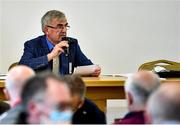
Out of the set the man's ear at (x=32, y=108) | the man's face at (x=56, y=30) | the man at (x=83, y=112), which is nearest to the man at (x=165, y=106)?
the man's ear at (x=32, y=108)

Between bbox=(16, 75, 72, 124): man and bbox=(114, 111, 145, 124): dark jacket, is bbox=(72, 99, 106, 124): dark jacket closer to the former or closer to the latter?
bbox=(114, 111, 145, 124): dark jacket

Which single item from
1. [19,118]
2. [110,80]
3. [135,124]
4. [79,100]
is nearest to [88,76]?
[110,80]

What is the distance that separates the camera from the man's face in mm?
3977

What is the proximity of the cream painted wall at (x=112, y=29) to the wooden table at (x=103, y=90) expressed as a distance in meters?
2.40

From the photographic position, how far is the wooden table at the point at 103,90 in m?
3.22

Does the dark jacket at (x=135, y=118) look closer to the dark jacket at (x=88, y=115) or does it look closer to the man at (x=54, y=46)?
the dark jacket at (x=88, y=115)

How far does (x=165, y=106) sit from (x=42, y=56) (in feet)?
8.04

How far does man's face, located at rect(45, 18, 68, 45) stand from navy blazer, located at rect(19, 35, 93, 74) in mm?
86

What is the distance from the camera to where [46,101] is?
1.44m

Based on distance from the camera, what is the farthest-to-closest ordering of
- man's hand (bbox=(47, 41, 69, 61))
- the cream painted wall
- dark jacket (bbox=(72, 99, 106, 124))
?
the cream painted wall → man's hand (bbox=(47, 41, 69, 61)) → dark jacket (bbox=(72, 99, 106, 124))

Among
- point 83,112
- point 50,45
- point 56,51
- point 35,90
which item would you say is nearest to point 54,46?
point 50,45

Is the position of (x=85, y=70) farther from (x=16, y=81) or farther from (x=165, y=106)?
(x=165, y=106)

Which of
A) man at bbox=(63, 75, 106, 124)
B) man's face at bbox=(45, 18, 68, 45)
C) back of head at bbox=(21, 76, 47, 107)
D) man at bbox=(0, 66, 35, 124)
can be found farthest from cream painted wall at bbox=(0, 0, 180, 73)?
back of head at bbox=(21, 76, 47, 107)

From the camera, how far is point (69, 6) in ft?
18.6
